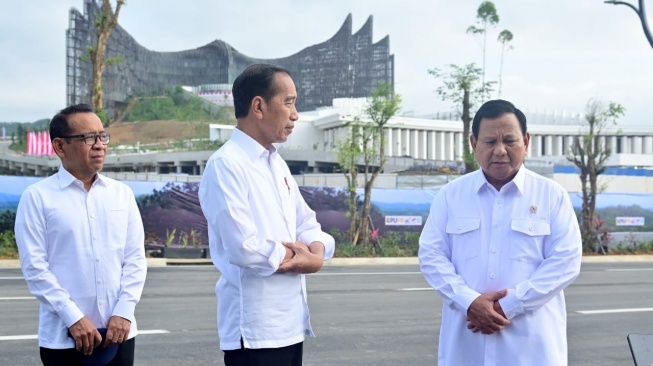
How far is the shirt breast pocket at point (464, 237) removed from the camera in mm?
4117

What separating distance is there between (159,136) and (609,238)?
98.7 m

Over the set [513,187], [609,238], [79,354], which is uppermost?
[513,187]

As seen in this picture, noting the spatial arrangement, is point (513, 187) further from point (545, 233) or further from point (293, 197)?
point (293, 197)

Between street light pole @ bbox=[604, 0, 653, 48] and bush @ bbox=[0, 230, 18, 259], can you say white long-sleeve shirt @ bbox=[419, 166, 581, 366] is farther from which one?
bush @ bbox=[0, 230, 18, 259]

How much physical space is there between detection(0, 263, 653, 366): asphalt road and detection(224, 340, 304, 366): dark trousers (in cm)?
436

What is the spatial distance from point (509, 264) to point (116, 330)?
1.75 metres

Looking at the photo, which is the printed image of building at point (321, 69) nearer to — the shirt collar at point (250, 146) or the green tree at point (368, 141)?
the green tree at point (368, 141)

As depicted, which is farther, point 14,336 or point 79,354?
point 14,336

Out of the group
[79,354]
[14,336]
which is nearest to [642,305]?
[14,336]

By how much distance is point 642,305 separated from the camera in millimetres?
13336

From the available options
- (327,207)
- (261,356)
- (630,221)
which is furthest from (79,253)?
(630,221)

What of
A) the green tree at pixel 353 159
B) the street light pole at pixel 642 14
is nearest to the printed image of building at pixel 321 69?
the green tree at pixel 353 159

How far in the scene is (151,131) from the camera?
410ft

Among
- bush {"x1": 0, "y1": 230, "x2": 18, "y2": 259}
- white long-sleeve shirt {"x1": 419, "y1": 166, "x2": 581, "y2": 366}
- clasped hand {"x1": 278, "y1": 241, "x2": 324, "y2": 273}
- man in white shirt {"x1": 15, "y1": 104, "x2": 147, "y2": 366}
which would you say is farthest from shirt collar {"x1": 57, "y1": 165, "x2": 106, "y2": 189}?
bush {"x1": 0, "y1": 230, "x2": 18, "y2": 259}
